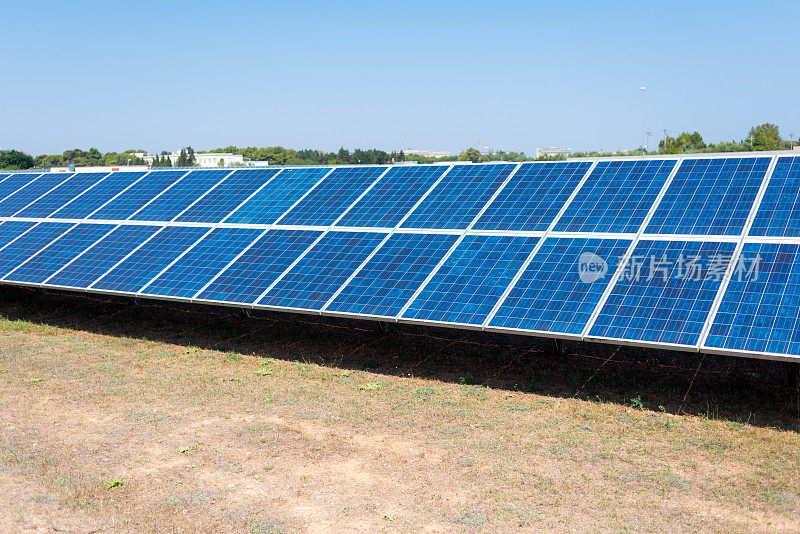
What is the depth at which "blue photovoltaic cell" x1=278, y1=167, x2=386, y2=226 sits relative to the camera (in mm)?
22591

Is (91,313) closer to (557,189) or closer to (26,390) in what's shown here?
(26,390)

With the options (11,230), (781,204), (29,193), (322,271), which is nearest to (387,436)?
(322,271)

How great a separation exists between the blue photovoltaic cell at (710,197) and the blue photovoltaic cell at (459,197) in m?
5.18

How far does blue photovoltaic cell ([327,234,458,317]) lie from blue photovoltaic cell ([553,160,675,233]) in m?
3.42

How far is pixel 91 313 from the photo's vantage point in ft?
86.2

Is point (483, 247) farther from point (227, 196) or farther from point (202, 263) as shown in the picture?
point (227, 196)

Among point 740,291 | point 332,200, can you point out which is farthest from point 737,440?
point 332,200

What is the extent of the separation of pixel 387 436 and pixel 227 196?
14136 millimetres

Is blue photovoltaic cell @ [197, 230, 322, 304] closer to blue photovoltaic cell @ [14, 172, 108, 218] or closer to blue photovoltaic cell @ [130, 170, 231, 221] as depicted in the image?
blue photovoltaic cell @ [130, 170, 231, 221]

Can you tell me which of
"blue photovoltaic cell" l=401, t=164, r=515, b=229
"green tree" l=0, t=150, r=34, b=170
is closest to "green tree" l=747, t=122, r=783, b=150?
"blue photovoltaic cell" l=401, t=164, r=515, b=229

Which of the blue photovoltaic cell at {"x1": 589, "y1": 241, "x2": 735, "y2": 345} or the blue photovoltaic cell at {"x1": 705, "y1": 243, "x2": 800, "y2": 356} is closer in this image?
the blue photovoltaic cell at {"x1": 705, "y1": 243, "x2": 800, "y2": 356}

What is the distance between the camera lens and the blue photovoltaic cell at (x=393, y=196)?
70.6 feet

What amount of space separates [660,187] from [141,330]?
1700 centimetres

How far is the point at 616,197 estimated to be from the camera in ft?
62.2
